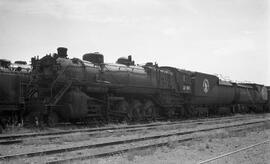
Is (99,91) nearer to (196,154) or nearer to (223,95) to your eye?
(196,154)

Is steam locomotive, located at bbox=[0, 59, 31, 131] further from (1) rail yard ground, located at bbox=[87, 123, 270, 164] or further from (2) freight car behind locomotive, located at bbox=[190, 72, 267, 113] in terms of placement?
(2) freight car behind locomotive, located at bbox=[190, 72, 267, 113]

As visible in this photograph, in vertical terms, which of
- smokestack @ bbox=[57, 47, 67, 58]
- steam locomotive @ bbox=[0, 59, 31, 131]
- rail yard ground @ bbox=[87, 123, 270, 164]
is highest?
smokestack @ bbox=[57, 47, 67, 58]

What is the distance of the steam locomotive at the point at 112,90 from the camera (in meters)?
15.5

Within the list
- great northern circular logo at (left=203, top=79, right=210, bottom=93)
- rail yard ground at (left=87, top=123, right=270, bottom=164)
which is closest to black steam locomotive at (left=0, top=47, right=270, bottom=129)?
great northern circular logo at (left=203, top=79, right=210, bottom=93)

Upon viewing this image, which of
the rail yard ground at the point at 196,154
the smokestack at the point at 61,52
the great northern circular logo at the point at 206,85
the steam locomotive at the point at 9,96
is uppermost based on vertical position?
the smokestack at the point at 61,52

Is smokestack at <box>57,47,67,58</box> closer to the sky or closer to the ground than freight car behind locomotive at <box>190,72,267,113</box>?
closer to the sky

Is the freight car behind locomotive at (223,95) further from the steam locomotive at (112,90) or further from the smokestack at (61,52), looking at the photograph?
the smokestack at (61,52)

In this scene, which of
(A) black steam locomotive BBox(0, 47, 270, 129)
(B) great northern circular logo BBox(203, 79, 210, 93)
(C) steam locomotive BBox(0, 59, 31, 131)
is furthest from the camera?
(B) great northern circular logo BBox(203, 79, 210, 93)

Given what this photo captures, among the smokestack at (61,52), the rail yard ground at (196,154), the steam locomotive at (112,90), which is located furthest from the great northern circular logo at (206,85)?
the rail yard ground at (196,154)

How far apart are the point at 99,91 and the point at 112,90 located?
127cm

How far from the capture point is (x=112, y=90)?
18.2 metres

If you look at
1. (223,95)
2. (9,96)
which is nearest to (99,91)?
(9,96)

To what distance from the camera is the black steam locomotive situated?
14906 mm

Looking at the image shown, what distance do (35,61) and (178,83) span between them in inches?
434
